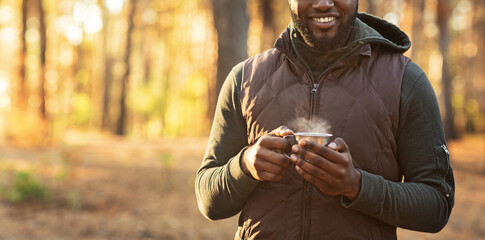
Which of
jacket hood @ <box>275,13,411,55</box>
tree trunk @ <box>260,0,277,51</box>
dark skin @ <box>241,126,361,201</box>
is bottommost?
dark skin @ <box>241,126,361,201</box>

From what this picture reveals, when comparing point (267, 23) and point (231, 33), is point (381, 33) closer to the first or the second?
point (231, 33)

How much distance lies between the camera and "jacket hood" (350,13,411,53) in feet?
6.77

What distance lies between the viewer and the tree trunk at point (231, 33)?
8.20m

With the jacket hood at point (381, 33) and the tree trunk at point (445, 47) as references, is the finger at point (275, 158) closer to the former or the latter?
the jacket hood at point (381, 33)

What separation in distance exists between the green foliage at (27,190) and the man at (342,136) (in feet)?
21.4

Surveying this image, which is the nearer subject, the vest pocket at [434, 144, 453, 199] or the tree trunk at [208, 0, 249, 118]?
the vest pocket at [434, 144, 453, 199]

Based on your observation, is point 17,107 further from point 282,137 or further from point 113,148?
point 282,137

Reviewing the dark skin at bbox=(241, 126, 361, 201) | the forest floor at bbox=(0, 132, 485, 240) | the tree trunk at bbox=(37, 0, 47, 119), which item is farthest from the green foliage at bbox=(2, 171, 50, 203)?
the dark skin at bbox=(241, 126, 361, 201)

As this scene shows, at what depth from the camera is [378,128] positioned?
1.99 metres

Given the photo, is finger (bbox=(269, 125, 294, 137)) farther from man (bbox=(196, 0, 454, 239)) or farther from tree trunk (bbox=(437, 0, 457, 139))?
tree trunk (bbox=(437, 0, 457, 139))

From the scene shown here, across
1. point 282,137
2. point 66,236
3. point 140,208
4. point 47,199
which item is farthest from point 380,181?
point 47,199

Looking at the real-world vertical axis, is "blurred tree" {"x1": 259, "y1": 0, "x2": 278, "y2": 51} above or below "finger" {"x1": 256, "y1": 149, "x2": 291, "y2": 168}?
above

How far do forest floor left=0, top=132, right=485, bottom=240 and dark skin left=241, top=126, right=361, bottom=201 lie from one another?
16.9 feet

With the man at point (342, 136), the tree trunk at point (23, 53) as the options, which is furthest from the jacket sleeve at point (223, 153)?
the tree trunk at point (23, 53)
